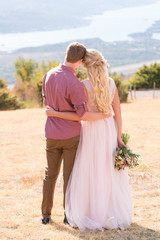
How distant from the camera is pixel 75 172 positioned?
326 centimetres

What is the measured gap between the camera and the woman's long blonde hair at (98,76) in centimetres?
296

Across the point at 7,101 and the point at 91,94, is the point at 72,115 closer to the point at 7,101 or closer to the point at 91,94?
the point at 91,94

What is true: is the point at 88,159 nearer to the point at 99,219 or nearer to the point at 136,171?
the point at 99,219

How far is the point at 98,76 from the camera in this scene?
9.88 feet

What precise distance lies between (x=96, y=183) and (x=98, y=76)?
1.14 m

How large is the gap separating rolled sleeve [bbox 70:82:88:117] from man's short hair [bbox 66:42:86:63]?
242mm

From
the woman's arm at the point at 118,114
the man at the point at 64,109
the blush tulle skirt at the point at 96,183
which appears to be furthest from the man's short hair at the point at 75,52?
the blush tulle skirt at the point at 96,183

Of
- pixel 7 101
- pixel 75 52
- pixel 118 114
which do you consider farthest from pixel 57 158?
pixel 7 101

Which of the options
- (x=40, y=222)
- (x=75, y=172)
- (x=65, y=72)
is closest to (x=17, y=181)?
(x=40, y=222)

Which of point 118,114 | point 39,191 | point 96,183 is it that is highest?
point 118,114

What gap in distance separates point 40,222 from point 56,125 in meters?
1.24

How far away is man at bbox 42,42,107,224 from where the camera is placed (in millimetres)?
2891

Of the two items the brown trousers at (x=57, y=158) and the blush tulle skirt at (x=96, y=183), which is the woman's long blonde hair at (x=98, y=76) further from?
the brown trousers at (x=57, y=158)

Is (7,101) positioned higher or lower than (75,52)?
lower
